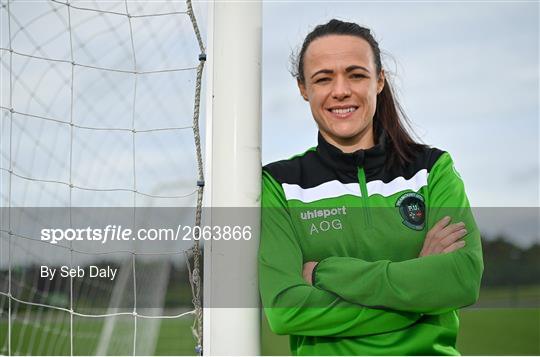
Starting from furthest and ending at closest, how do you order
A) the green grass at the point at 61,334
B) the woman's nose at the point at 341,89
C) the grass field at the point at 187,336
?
the grass field at the point at 187,336, the green grass at the point at 61,334, the woman's nose at the point at 341,89

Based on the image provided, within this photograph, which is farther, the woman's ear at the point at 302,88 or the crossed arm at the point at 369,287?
the woman's ear at the point at 302,88

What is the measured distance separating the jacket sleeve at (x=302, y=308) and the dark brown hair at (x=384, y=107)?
282 millimetres

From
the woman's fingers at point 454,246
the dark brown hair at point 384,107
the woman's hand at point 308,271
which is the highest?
the dark brown hair at point 384,107

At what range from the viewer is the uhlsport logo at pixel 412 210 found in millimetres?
1332

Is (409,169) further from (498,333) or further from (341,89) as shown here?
(498,333)

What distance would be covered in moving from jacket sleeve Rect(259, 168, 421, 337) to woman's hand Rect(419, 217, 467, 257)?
0.12 meters

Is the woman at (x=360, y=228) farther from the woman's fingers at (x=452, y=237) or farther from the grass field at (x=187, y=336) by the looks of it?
the grass field at (x=187, y=336)

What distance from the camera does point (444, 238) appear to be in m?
1.29

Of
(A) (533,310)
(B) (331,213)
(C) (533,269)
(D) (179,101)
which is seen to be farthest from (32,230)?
(A) (533,310)

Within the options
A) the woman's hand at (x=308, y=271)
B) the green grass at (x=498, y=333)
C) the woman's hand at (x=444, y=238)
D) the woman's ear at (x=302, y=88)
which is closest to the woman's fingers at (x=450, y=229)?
the woman's hand at (x=444, y=238)

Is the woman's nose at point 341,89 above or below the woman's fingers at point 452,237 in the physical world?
Result: above

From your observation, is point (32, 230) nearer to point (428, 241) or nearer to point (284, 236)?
point (284, 236)

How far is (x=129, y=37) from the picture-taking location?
5.93 ft

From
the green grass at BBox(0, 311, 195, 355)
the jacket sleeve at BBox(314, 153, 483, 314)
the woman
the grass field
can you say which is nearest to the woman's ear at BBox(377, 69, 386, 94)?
the woman
